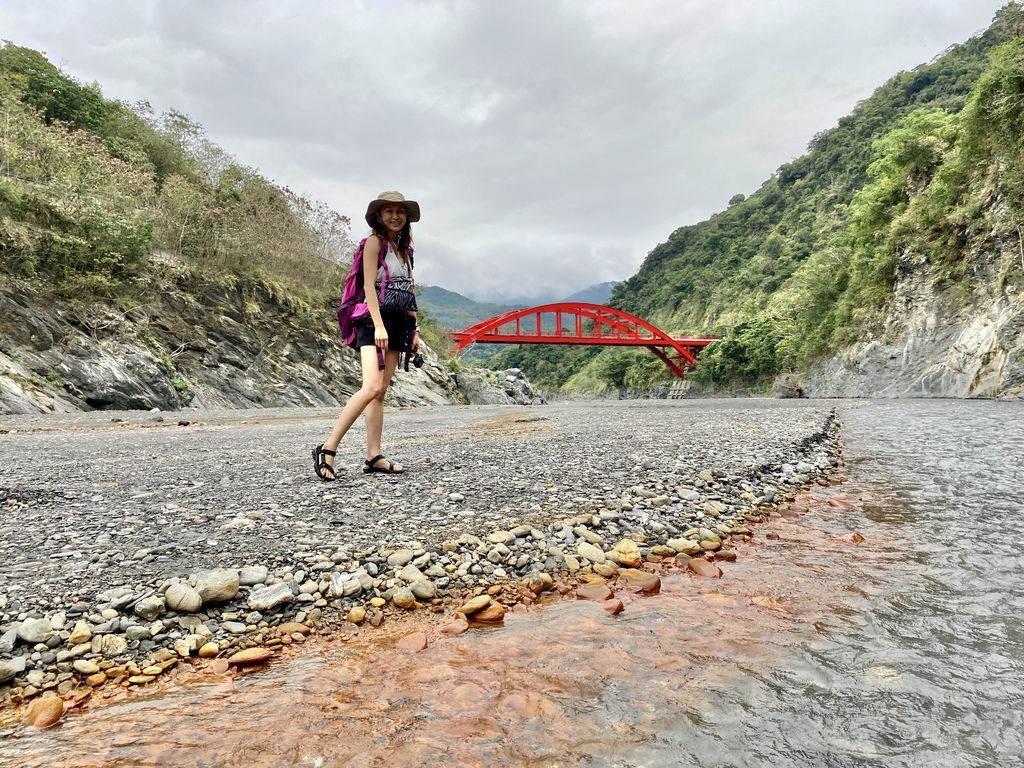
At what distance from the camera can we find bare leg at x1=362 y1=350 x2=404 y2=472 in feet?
14.5

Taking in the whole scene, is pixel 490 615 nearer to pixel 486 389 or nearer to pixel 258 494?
pixel 258 494

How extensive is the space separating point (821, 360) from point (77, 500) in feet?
130

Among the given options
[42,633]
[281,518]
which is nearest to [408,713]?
[42,633]

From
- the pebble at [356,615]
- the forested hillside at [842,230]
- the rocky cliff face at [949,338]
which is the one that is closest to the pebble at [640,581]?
the pebble at [356,615]

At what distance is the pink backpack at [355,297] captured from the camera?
4305mm

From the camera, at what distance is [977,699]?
1.53 m

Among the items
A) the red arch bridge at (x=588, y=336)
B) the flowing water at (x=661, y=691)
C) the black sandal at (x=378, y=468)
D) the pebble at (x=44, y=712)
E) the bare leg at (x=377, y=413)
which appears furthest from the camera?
the red arch bridge at (x=588, y=336)

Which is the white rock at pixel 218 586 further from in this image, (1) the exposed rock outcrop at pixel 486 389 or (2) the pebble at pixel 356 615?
(1) the exposed rock outcrop at pixel 486 389

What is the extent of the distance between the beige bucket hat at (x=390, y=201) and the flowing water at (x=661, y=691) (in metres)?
3.36

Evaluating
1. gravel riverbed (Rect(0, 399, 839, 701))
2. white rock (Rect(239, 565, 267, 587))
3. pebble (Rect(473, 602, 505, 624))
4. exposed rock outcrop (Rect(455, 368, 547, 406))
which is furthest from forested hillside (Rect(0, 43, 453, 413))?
pebble (Rect(473, 602, 505, 624))

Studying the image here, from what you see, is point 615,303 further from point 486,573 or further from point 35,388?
point 486,573

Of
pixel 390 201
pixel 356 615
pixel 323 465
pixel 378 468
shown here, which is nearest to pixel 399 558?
pixel 356 615

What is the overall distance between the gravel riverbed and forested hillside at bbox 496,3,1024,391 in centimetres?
2398

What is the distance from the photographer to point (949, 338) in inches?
872
